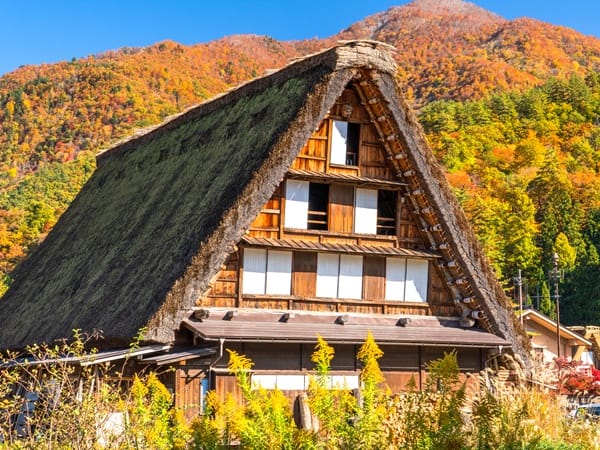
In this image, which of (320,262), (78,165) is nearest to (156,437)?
(320,262)

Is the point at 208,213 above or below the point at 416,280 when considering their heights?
above

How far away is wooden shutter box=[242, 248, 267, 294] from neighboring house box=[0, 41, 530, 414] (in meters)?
0.02

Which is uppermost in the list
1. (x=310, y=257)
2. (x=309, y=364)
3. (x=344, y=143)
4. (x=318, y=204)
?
(x=344, y=143)

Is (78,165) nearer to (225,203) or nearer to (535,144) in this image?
(535,144)

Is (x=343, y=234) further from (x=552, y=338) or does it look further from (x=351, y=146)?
(x=552, y=338)

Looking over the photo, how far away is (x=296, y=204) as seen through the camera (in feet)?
56.2

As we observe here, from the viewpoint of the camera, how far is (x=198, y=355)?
610 inches

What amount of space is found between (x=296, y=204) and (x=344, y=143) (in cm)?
155

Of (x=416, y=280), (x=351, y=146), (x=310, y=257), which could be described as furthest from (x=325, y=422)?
(x=351, y=146)

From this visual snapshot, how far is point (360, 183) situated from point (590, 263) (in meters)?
46.2

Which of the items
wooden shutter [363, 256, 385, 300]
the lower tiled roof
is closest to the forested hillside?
wooden shutter [363, 256, 385, 300]

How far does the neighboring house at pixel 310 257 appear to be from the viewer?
15.9 meters

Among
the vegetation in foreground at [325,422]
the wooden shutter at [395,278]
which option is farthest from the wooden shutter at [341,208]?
the vegetation in foreground at [325,422]

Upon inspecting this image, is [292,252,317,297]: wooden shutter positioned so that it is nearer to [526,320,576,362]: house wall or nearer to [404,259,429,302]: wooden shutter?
[404,259,429,302]: wooden shutter
